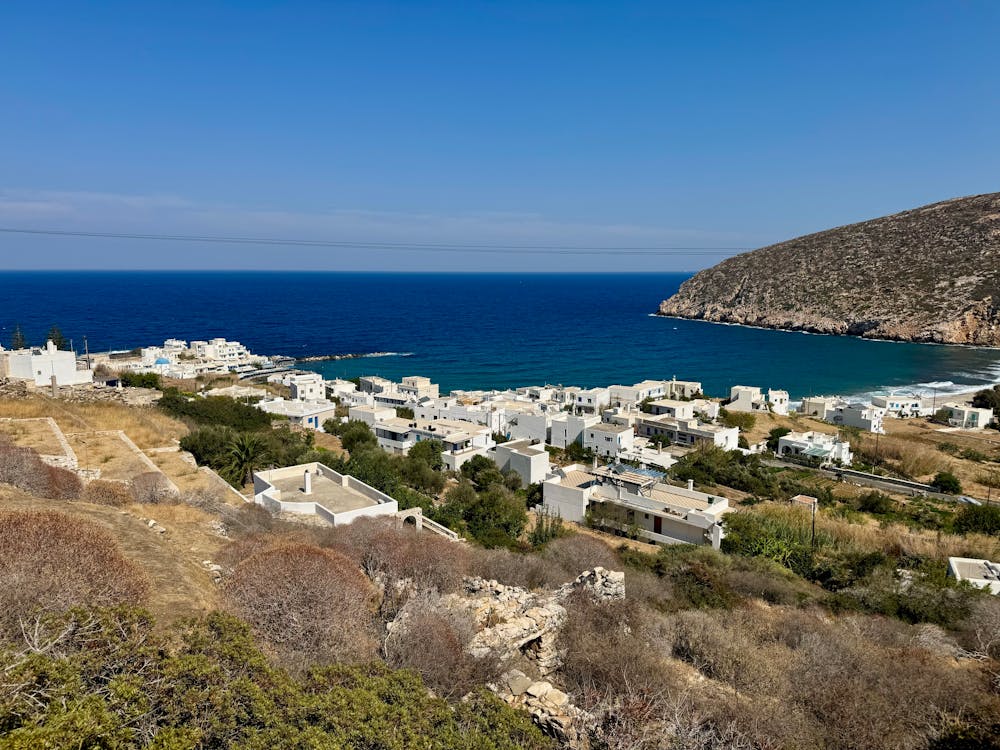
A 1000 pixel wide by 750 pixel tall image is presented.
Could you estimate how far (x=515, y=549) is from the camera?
60.8 feet

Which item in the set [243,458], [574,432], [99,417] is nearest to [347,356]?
[574,432]

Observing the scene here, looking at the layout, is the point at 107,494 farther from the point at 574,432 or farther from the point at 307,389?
the point at 307,389

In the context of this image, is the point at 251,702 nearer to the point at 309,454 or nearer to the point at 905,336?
the point at 309,454

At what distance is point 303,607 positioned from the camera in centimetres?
827

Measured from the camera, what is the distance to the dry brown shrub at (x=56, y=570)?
21.8ft

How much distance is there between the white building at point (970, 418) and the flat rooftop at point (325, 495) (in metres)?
50.5

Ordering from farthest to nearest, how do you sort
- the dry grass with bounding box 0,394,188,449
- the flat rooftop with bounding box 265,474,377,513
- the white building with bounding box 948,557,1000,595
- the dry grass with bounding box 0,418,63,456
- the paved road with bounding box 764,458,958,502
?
the paved road with bounding box 764,458,958,502, the dry grass with bounding box 0,394,188,449, the flat rooftop with bounding box 265,474,377,513, the white building with bounding box 948,557,1000,595, the dry grass with bounding box 0,418,63,456

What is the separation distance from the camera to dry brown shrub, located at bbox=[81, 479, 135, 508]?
43.7 feet

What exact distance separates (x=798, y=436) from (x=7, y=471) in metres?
41.6

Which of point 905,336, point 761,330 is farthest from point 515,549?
point 761,330

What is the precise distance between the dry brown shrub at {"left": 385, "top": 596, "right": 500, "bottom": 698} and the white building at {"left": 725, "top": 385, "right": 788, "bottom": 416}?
49.6 metres

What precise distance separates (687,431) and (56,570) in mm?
39638

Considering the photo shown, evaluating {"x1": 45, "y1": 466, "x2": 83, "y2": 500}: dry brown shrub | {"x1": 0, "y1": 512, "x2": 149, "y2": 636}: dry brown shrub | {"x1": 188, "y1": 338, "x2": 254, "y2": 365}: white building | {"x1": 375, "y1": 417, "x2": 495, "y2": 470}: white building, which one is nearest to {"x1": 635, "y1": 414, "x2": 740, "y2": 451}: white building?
{"x1": 375, "y1": 417, "x2": 495, "y2": 470}: white building

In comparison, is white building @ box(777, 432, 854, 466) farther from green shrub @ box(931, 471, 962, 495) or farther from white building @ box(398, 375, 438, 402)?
white building @ box(398, 375, 438, 402)
